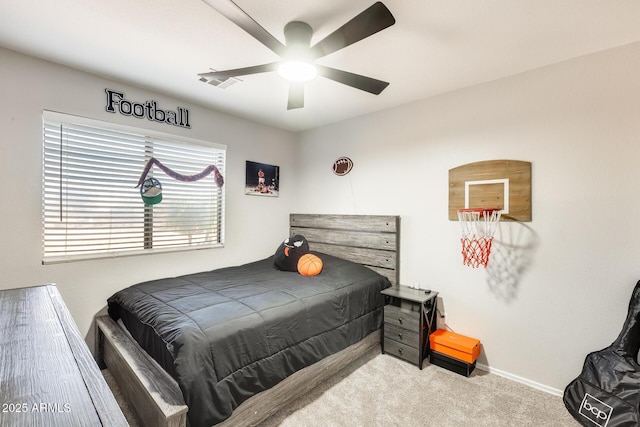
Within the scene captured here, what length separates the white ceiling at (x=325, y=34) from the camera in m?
1.64

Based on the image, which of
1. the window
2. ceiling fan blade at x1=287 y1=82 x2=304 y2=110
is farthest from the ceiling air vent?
the window

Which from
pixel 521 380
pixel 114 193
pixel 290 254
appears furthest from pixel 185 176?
pixel 521 380

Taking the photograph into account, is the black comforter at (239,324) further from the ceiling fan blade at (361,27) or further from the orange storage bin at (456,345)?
the ceiling fan blade at (361,27)

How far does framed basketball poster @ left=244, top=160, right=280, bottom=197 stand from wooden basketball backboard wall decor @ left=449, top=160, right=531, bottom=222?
222cm

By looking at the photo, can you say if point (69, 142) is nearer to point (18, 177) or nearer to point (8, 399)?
point (18, 177)

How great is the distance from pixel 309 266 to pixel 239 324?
1.24m

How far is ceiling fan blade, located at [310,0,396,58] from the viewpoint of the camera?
4.32 ft

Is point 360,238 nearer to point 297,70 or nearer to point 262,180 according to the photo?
point 262,180

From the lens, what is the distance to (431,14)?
5.53 feet

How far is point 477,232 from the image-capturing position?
2.57 meters

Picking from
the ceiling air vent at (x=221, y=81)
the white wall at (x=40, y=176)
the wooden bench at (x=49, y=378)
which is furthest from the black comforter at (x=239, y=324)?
the ceiling air vent at (x=221, y=81)

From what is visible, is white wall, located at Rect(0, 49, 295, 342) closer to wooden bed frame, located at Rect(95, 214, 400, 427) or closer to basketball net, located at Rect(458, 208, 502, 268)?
wooden bed frame, located at Rect(95, 214, 400, 427)

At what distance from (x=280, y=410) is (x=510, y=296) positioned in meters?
2.02

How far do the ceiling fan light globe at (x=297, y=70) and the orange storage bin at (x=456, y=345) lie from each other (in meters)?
2.42
